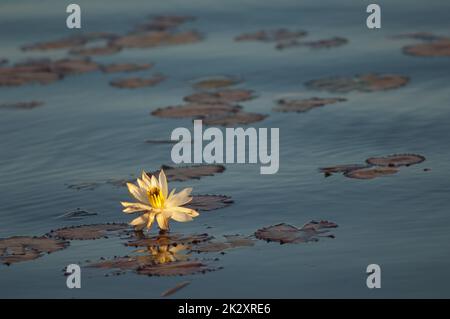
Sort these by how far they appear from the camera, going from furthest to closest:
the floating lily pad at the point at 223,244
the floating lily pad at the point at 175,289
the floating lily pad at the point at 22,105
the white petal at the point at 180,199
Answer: the floating lily pad at the point at 22,105, the white petal at the point at 180,199, the floating lily pad at the point at 223,244, the floating lily pad at the point at 175,289

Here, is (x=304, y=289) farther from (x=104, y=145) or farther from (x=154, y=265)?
(x=104, y=145)

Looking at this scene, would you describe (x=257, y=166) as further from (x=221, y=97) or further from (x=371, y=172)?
(x=221, y=97)

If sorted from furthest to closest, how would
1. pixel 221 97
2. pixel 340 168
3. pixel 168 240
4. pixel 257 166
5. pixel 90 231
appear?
pixel 221 97, pixel 257 166, pixel 340 168, pixel 90 231, pixel 168 240

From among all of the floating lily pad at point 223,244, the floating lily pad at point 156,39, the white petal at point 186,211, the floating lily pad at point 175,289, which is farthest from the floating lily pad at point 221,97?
the floating lily pad at point 175,289

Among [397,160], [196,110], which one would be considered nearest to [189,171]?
[397,160]

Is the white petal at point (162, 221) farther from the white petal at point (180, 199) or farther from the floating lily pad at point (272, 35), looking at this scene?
the floating lily pad at point (272, 35)
